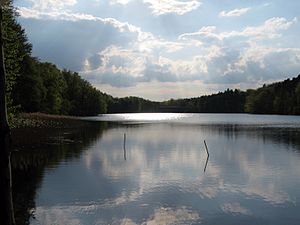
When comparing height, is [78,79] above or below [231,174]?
above

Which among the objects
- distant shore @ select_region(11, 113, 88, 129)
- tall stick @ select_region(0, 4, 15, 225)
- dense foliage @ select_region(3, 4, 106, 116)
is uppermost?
dense foliage @ select_region(3, 4, 106, 116)

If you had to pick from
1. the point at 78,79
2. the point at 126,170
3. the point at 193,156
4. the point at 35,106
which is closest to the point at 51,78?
the point at 35,106

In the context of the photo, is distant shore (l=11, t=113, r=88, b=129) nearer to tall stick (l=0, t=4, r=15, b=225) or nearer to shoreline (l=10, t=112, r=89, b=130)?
shoreline (l=10, t=112, r=89, b=130)

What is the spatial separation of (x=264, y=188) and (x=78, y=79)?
14894 centimetres

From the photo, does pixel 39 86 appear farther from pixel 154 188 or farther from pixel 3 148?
pixel 3 148

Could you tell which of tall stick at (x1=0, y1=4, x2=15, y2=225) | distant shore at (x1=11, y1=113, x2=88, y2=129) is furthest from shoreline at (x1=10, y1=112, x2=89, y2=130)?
tall stick at (x1=0, y1=4, x2=15, y2=225)

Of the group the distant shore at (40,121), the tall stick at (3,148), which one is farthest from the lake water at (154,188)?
the distant shore at (40,121)

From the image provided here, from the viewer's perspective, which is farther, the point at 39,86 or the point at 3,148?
the point at 39,86

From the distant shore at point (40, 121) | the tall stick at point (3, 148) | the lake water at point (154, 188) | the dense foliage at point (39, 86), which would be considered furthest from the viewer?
the dense foliage at point (39, 86)

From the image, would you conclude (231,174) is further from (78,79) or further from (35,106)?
(78,79)

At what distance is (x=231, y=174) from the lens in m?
30.5

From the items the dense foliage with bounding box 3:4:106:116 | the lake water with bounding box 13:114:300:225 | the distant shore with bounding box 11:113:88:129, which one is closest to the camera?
the lake water with bounding box 13:114:300:225

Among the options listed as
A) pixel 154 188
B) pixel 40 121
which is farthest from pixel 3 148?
pixel 40 121

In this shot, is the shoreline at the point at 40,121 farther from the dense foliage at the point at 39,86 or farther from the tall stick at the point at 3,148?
the tall stick at the point at 3,148
